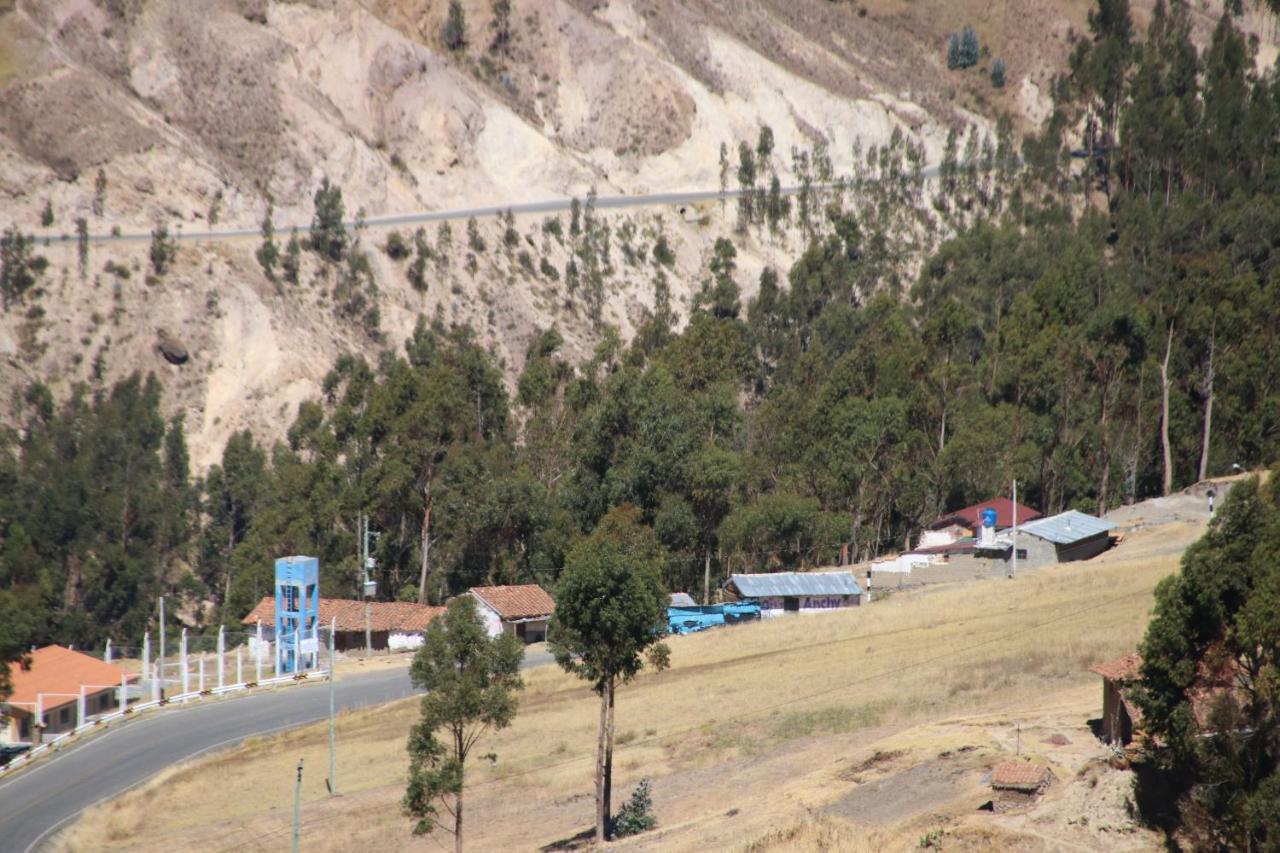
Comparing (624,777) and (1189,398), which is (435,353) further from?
(624,777)

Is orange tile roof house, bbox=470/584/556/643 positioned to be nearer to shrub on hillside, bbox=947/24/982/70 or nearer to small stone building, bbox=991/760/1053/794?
small stone building, bbox=991/760/1053/794

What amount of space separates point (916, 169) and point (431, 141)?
48597 millimetres

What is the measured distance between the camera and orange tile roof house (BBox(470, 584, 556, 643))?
74.8 m

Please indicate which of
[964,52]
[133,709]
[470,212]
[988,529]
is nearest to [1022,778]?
[133,709]

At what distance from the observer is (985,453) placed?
291 feet

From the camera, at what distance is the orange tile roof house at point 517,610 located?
74750 millimetres

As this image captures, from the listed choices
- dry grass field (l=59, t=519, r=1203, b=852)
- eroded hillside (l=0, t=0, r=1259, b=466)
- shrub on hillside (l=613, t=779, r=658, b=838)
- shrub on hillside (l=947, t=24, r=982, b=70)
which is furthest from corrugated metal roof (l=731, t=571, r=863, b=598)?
shrub on hillside (l=947, t=24, r=982, b=70)

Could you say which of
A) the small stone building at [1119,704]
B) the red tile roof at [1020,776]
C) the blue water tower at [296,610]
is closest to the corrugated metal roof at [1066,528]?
the blue water tower at [296,610]

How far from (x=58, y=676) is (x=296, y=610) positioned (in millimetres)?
12207

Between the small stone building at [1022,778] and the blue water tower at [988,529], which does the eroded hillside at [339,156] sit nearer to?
the blue water tower at [988,529]

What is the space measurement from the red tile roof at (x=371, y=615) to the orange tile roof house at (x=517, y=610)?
2373 mm

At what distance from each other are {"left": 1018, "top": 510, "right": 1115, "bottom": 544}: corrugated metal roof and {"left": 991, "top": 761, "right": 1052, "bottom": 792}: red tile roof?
126ft

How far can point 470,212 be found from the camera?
135m

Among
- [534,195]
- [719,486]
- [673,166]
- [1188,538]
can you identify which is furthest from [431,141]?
[1188,538]
